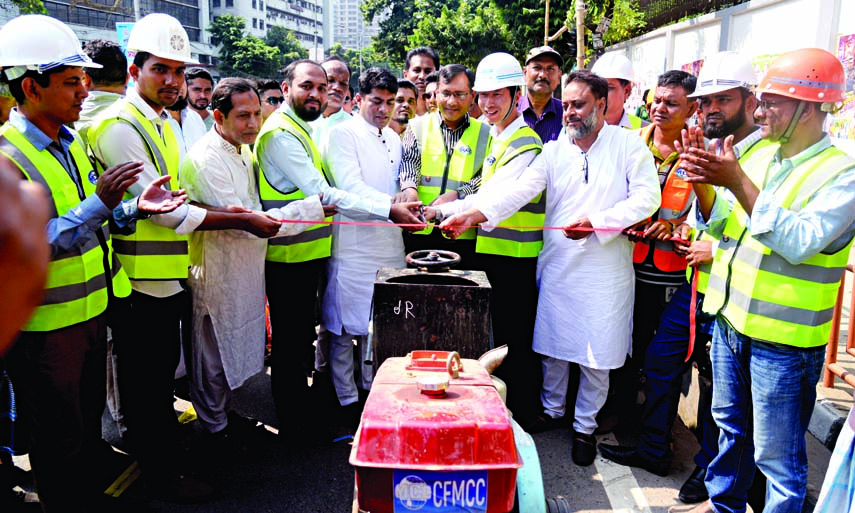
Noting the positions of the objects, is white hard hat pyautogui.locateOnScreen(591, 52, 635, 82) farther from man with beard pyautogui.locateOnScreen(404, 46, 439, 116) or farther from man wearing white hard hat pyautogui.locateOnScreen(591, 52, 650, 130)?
man with beard pyautogui.locateOnScreen(404, 46, 439, 116)

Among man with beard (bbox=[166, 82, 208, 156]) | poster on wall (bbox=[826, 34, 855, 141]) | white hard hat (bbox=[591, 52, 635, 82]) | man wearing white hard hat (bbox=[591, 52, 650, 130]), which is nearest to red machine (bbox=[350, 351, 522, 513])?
man wearing white hard hat (bbox=[591, 52, 650, 130])

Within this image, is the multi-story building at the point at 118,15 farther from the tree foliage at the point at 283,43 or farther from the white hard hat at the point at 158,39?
the white hard hat at the point at 158,39

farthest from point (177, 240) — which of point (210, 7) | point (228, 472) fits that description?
point (210, 7)

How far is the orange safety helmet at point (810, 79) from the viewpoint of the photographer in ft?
8.04

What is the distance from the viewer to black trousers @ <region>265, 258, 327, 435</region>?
4023 mm

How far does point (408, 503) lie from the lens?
80.4 inches

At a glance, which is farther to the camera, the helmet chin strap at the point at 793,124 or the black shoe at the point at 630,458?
the black shoe at the point at 630,458

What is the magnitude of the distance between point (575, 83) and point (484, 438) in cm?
255

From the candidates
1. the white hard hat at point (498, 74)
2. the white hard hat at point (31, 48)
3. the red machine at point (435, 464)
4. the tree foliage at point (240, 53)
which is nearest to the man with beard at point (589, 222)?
the white hard hat at point (498, 74)

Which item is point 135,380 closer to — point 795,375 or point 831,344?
point 795,375

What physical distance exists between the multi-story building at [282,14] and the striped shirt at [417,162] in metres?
67.3

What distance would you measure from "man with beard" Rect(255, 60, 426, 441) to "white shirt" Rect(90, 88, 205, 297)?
72 centimetres

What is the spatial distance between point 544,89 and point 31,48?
3733 mm

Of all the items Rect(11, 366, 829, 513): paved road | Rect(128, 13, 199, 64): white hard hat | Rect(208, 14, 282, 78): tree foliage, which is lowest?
Rect(11, 366, 829, 513): paved road
